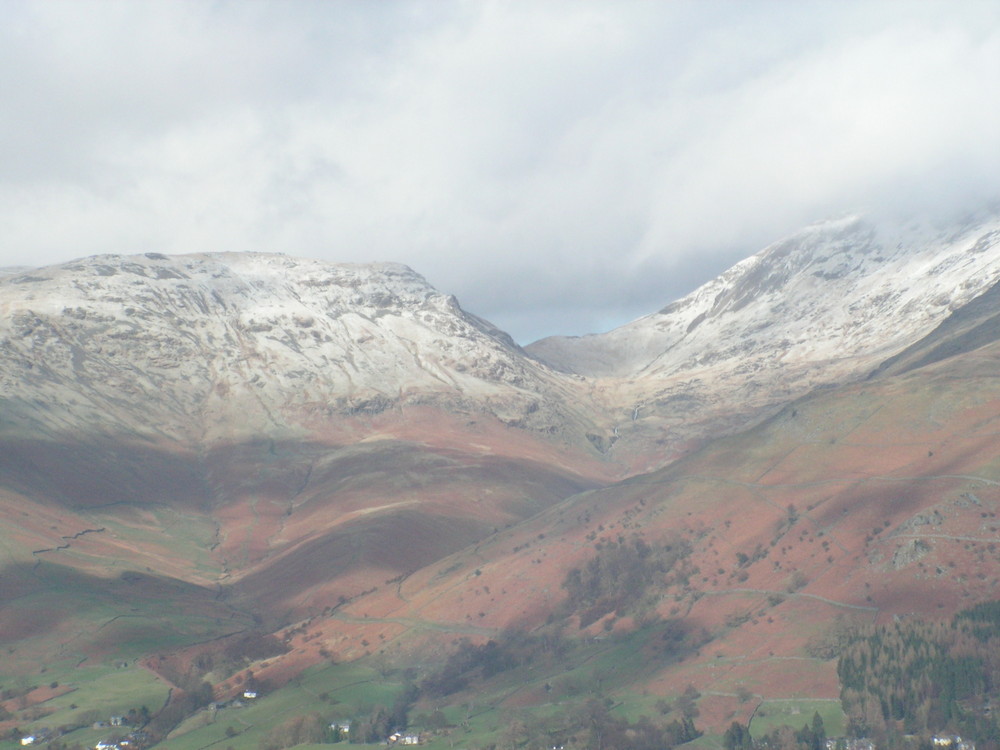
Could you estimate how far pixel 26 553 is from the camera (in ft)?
424

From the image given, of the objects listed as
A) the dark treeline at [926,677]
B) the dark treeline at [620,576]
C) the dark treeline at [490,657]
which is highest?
the dark treeline at [620,576]

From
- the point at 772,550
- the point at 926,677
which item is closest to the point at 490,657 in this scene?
the point at 772,550

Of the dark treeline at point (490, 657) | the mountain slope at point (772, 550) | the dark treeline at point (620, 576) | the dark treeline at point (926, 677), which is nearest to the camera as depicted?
the dark treeline at point (926, 677)

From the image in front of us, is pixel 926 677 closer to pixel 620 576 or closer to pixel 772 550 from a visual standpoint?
pixel 772 550

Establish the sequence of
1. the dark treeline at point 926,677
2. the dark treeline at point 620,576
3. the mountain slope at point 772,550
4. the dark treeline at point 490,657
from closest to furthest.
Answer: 1. the dark treeline at point 926,677
2. the mountain slope at point 772,550
3. the dark treeline at point 490,657
4. the dark treeline at point 620,576

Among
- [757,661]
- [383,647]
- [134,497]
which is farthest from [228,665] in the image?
[134,497]

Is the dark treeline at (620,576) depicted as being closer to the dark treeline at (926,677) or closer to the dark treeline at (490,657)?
the dark treeline at (490,657)

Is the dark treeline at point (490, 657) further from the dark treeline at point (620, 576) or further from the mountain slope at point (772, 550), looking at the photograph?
the dark treeline at point (620, 576)

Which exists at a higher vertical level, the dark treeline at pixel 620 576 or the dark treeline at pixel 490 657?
the dark treeline at pixel 620 576

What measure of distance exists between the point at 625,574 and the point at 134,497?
108 metres

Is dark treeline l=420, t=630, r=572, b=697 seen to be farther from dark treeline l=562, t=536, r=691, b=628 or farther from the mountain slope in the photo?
dark treeline l=562, t=536, r=691, b=628

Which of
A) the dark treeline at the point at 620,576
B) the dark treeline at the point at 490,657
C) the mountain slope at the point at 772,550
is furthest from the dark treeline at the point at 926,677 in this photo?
the dark treeline at the point at 490,657

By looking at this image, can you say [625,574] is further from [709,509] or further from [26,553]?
[26,553]

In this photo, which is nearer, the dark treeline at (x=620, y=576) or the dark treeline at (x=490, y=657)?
the dark treeline at (x=490, y=657)
